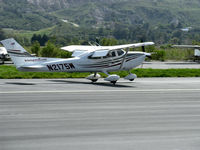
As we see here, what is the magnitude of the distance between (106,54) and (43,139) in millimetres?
12913


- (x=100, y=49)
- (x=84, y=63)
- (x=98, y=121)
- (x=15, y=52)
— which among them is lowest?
(x=98, y=121)

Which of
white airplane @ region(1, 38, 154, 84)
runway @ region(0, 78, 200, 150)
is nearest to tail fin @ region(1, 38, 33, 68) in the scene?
white airplane @ region(1, 38, 154, 84)

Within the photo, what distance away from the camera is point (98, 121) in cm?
991

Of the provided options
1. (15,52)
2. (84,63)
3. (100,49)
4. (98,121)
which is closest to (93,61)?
(84,63)

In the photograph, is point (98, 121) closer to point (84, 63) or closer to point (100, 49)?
point (84, 63)

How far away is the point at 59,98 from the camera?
1428cm

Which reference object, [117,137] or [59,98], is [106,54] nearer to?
[59,98]

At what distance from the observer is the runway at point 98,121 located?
7770mm

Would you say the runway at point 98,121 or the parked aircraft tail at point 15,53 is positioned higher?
the parked aircraft tail at point 15,53

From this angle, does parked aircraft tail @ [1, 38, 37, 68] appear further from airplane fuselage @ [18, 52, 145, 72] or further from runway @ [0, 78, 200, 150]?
runway @ [0, 78, 200, 150]

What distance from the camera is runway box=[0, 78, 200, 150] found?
7770 millimetres

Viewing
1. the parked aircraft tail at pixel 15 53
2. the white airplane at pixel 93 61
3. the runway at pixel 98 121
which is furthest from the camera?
the white airplane at pixel 93 61

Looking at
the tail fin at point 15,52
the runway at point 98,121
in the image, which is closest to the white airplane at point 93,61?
the tail fin at point 15,52

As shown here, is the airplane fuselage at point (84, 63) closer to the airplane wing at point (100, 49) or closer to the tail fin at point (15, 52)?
the tail fin at point (15, 52)
